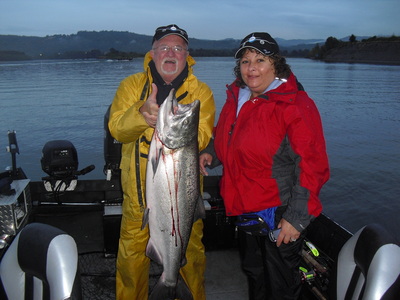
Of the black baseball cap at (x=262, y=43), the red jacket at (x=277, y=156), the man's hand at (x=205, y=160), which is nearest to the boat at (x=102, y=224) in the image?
the red jacket at (x=277, y=156)

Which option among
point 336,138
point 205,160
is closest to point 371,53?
point 336,138

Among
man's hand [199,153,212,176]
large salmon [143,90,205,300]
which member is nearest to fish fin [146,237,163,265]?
large salmon [143,90,205,300]

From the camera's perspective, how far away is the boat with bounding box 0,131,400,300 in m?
3.49

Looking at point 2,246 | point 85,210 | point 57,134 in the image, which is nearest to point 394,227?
point 85,210

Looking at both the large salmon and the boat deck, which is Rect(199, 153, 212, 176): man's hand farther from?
the boat deck

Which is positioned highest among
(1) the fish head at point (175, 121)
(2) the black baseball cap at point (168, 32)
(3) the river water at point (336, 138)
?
(2) the black baseball cap at point (168, 32)

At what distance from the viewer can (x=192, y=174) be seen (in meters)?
2.53

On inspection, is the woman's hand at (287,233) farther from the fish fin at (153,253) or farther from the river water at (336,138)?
the river water at (336,138)

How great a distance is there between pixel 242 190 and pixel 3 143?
904 cm

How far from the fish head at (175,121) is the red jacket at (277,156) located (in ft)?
1.37

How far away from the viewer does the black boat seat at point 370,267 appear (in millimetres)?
1673

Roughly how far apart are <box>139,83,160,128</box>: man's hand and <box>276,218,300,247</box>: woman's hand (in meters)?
1.16

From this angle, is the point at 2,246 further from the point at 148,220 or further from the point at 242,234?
the point at 242,234

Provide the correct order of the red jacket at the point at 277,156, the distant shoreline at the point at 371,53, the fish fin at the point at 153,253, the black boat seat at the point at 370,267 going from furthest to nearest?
the distant shoreline at the point at 371,53, the fish fin at the point at 153,253, the red jacket at the point at 277,156, the black boat seat at the point at 370,267
